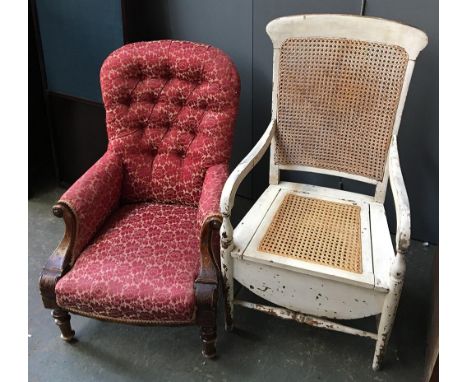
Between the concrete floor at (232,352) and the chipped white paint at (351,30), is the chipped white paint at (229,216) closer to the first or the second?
the concrete floor at (232,352)

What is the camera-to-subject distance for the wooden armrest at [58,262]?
59.7 inches

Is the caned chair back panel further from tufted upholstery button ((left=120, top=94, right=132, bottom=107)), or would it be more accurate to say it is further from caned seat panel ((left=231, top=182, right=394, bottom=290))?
tufted upholstery button ((left=120, top=94, right=132, bottom=107))

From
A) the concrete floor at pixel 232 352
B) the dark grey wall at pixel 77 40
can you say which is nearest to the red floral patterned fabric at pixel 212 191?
the concrete floor at pixel 232 352

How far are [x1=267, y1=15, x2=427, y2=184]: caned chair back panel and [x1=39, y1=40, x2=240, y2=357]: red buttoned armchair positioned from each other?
23 centimetres

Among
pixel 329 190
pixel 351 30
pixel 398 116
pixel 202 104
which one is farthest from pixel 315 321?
pixel 351 30

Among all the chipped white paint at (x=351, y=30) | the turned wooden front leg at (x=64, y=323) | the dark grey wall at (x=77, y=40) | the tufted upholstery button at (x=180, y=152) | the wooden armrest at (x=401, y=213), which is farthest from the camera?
the dark grey wall at (x=77, y=40)

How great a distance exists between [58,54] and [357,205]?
5.43 feet

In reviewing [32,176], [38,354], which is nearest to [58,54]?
[32,176]

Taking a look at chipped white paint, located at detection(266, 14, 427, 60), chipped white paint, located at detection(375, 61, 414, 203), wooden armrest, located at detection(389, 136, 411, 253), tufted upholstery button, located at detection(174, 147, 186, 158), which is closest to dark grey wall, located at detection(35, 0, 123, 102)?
tufted upholstery button, located at detection(174, 147, 186, 158)

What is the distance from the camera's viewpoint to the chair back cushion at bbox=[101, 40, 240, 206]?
171 cm

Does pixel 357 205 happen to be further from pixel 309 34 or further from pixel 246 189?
pixel 246 189

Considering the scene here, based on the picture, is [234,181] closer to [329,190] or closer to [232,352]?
[329,190]

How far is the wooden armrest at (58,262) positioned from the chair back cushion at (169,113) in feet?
1.18

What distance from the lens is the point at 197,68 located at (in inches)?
67.4
